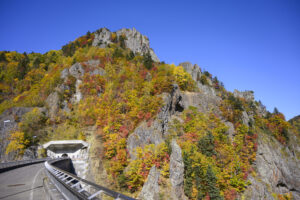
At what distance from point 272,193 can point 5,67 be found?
98.2m

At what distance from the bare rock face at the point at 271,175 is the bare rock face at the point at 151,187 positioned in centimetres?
1979

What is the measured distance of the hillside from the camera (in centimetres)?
2758

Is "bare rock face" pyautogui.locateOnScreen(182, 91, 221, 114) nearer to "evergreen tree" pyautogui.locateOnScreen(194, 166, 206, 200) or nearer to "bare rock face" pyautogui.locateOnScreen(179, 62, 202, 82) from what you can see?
"evergreen tree" pyautogui.locateOnScreen(194, 166, 206, 200)

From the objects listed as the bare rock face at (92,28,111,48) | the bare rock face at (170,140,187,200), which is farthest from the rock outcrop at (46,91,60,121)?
the bare rock face at (170,140,187,200)

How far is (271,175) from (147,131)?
31.9 metres

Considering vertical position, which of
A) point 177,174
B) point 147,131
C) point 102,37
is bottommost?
point 177,174

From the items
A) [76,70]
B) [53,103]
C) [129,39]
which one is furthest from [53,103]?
[129,39]

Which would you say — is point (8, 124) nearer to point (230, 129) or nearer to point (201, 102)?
point (201, 102)

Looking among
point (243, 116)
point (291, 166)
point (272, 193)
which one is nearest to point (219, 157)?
point (272, 193)

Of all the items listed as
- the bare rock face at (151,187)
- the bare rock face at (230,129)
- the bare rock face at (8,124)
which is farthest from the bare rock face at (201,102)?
the bare rock face at (8,124)

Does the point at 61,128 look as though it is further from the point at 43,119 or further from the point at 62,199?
the point at 62,199

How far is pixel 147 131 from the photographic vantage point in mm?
32469

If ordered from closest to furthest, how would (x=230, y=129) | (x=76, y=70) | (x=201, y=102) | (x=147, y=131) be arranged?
(x=147, y=131)
(x=230, y=129)
(x=201, y=102)
(x=76, y=70)

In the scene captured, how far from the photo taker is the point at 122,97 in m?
42.4
